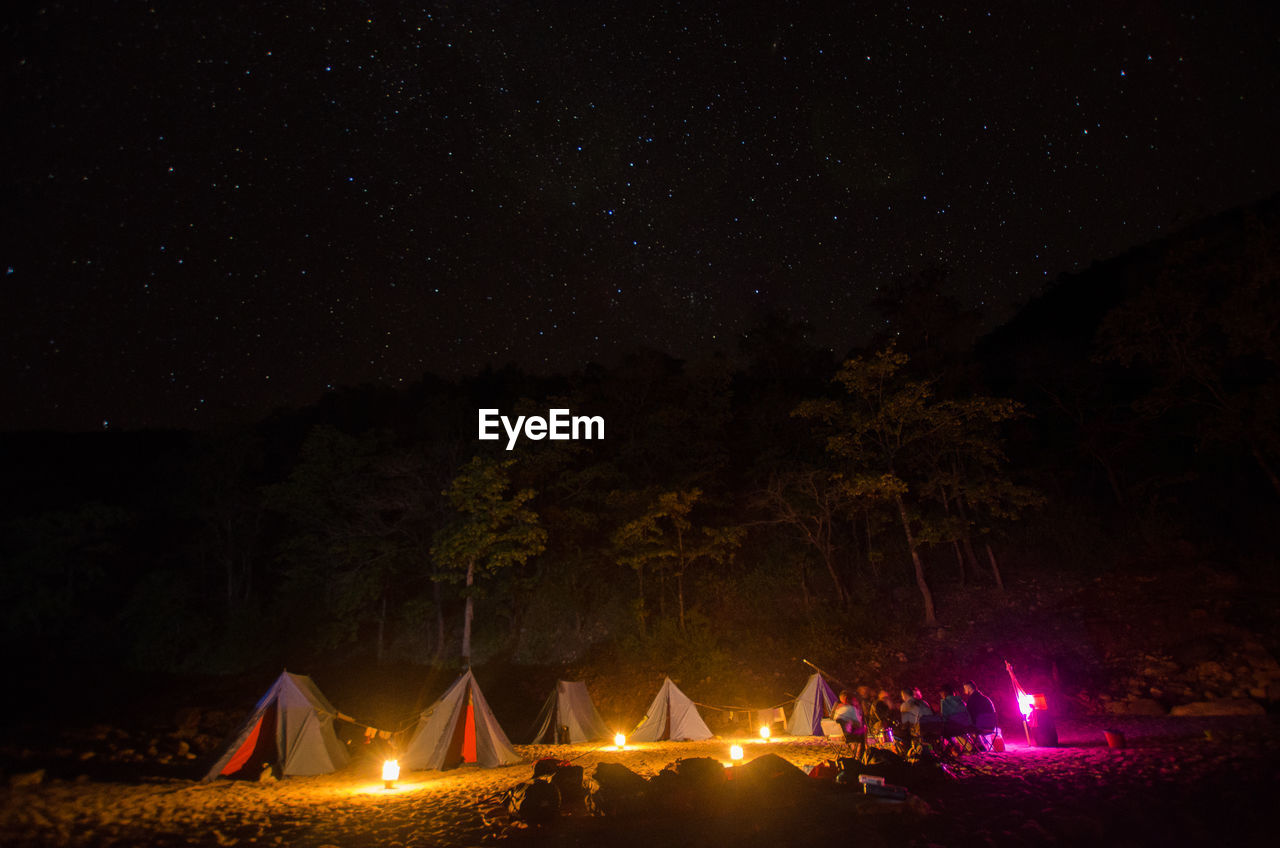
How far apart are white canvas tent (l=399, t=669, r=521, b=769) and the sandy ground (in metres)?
1.32

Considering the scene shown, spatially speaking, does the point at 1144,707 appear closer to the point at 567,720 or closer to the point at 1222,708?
the point at 1222,708

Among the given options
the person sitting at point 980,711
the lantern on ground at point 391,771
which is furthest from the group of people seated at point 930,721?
the lantern on ground at point 391,771

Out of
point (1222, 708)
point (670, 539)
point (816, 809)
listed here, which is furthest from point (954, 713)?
point (670, 539)

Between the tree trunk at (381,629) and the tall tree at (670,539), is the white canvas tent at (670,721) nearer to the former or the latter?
the tall tree at (670,539)

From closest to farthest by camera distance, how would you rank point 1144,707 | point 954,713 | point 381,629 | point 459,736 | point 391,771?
1. point 391,771
2. point 954,713
3. point 459,736
4. point 1144,707
5. point 381,629

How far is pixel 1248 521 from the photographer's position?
18.6 metres

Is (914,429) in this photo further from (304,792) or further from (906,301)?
(304,792)

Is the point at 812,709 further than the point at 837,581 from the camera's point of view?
No

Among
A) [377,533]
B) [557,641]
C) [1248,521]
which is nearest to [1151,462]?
[1248,521]

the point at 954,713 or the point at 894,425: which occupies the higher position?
the point at 894,425

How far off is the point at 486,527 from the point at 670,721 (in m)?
9.66

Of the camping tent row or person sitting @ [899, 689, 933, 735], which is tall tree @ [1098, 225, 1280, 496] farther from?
the camping tent row

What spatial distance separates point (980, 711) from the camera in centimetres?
1173

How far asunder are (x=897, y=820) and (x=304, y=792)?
9.38 meters
